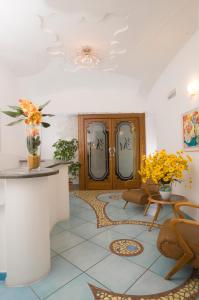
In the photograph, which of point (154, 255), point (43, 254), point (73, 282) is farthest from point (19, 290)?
point (154, 255)

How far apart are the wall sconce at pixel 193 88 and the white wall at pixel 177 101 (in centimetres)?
7

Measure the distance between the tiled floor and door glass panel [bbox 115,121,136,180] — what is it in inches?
106

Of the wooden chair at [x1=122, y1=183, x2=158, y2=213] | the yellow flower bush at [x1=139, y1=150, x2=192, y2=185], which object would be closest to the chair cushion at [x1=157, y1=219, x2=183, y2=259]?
the yellow flower bush at [x1=139, y1=150, x2=192, y2=185]

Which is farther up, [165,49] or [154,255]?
[165,49]

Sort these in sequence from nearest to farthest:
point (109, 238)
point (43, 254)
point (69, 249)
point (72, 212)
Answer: point (43, 254)
point (69, 249)
point (109, 238)
point (72, 212)

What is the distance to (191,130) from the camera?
2.88 meters

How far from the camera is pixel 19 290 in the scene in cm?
153

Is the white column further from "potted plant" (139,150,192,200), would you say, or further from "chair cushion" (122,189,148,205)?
"chair cushion" (122,189,148,205)

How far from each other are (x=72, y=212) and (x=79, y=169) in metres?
1.92

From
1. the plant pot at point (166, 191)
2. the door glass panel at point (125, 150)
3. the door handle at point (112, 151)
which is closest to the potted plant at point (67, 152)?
the door handle at point (112, 151)

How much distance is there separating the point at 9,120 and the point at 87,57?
2.23 meters

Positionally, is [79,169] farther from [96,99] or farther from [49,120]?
[96,99]

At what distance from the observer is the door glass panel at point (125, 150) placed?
5.34 m

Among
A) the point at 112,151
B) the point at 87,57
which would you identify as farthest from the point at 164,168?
the point at 112,151
